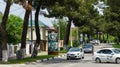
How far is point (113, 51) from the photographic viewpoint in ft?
128

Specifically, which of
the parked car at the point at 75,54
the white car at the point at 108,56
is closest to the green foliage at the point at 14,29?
the parked car at the point at 75,54

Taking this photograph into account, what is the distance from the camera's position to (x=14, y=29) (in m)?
54.8

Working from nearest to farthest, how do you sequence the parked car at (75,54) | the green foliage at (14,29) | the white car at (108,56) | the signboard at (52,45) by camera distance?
the white car at (108,56) → the parked car at (75,54) → the green foliage at (14,29) → the signboard at (52,45)

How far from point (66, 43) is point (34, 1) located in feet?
107

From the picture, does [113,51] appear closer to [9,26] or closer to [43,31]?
[9,26]

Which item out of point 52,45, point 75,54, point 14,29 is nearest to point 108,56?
point 75,54

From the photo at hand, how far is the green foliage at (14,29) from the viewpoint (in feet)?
175

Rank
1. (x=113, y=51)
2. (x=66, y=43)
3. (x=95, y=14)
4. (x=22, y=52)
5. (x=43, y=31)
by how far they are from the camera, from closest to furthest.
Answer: (x=113, y=51) < (x=22, y=52) < (x=66, y=43) < (x=43, y=31) < (x=95, y=14)

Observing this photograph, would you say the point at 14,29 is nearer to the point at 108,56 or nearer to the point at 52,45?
the point at 52,45

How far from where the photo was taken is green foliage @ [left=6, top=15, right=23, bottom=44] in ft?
175

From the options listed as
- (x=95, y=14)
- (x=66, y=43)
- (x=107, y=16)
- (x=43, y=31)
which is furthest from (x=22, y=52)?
(x=95, y=14)

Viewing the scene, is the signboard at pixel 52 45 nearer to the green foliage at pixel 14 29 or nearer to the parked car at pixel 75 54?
the green foliage at pixel 14 29

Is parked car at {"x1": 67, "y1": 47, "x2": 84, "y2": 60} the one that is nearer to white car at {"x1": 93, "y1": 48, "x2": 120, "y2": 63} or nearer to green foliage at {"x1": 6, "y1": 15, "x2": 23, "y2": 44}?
green foliage at {"x1": 6, "y1": 15, "x2": 23, "y2": 44}

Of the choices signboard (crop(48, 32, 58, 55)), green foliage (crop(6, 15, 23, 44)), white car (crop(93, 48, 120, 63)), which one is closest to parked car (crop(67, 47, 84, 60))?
green foliage (crop(6, 15, 23, 44))
